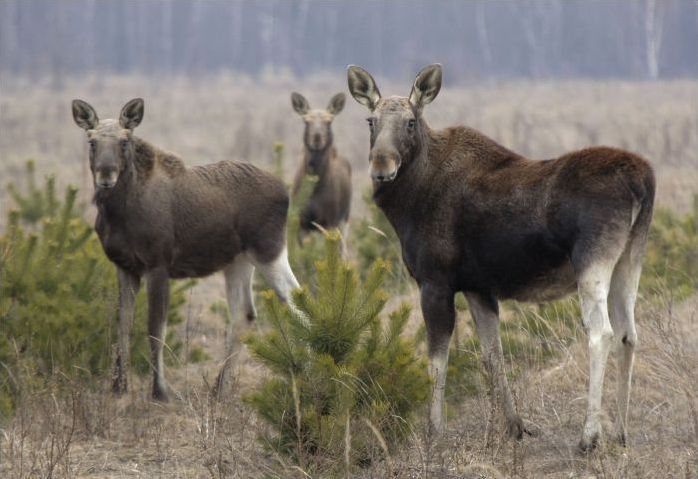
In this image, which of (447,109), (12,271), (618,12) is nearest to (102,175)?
(12,271)

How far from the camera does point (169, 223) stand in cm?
A: 959

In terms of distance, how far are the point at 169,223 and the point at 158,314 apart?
0.79 meters

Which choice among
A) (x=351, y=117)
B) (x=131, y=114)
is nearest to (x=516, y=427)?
(x=131, y=114)

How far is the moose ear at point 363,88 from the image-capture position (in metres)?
8.18

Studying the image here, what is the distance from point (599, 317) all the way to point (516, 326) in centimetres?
316

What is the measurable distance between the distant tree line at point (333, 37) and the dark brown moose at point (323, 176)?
41241 mm

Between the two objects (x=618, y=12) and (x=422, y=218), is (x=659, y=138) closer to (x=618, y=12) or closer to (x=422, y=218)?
(x=422, y=218)

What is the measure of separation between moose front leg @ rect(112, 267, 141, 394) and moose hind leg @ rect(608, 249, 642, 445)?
4025 mm

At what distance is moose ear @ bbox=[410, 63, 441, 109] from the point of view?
804 cm

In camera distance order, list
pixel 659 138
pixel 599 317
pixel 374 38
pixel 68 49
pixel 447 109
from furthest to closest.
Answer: pixel 374 38, pixel 68 49, pixel 447 109, pixel 659 138, pixel 599 317

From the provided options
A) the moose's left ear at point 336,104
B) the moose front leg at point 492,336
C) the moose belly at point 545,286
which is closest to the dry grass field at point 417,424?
the moose front leg at point 492,336

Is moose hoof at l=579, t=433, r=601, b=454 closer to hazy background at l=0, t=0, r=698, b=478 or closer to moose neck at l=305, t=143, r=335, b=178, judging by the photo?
hazy background at l=0, t=0, r=698, b=478

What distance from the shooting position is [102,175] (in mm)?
8984

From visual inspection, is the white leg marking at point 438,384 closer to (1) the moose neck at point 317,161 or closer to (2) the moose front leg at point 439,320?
(2) the moose front leg at point 439,320
